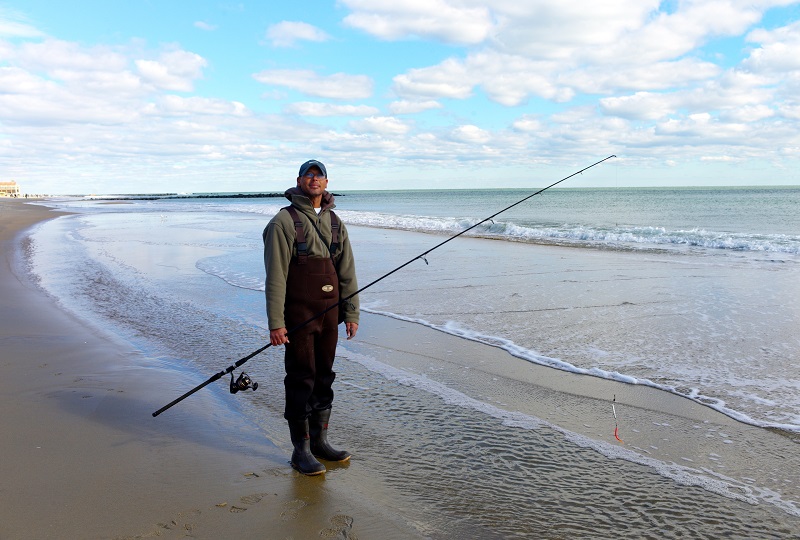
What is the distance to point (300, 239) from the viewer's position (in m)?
3.30

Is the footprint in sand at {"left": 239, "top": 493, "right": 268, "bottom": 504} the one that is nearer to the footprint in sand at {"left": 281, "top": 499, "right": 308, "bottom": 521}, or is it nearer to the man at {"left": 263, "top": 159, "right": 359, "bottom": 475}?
the footprint in sand at {"left": 281, "top": 499, "right": 308, "bottom": 521}

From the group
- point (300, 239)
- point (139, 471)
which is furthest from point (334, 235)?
point (139, 471)

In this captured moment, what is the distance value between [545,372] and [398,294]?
4.26 m

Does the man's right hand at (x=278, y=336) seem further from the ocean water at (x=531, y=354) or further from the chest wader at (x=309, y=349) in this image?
the ocean water at (x=531, y=354)

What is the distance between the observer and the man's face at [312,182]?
3357mm

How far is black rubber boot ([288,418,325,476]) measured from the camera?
130 inches

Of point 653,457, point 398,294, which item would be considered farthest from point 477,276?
point 653,457

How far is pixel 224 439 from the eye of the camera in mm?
3764

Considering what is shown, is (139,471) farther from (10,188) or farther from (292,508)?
(10,188)

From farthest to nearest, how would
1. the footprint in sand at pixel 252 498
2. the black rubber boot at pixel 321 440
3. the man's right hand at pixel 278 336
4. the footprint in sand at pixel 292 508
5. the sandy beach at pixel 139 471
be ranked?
1. the black rubber boot at pixel 321 440
2. the man's right hand at pixel 278 336
3. the footprint in sand at pixel 252 498
4. the footprint in sand at pixel 292 508
5. the sandy beach at pixel 139 471

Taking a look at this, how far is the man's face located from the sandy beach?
1628 millimetres

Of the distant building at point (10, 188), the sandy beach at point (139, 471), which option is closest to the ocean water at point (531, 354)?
the sandy beach at point (139, 471)

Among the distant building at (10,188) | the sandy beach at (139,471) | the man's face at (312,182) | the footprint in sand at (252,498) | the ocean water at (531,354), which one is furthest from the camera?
the distant building at (10,188)

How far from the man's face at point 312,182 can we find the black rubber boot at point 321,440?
→ 1342mm
